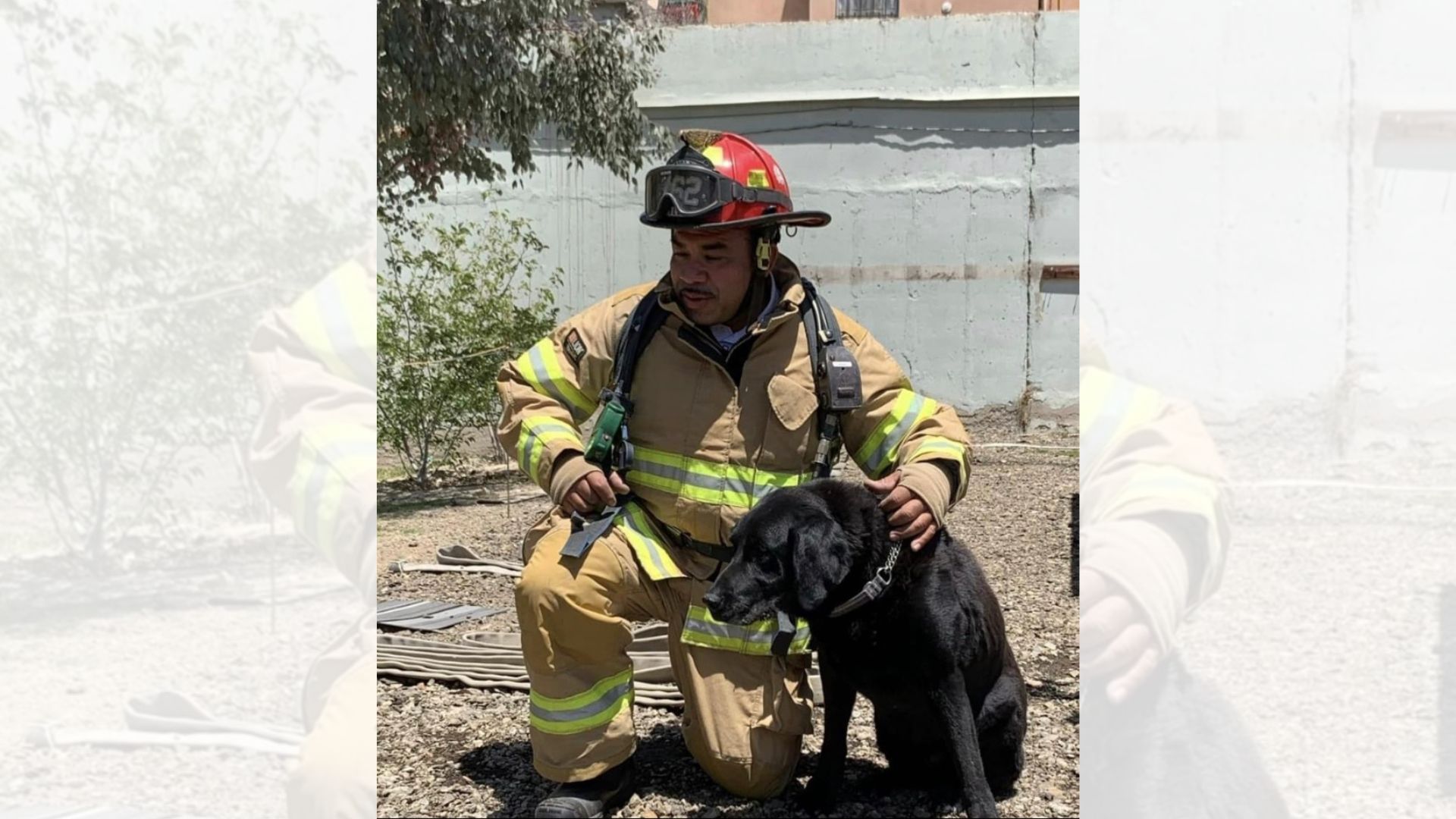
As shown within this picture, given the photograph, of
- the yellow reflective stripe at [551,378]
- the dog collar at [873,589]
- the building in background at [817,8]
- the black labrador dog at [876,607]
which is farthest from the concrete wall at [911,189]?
the dog collar at [873,589]

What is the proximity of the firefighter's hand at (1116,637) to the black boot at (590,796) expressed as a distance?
1566 millimetres

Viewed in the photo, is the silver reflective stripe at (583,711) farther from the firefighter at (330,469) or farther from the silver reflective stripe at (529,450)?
the firefighter at (330,469)

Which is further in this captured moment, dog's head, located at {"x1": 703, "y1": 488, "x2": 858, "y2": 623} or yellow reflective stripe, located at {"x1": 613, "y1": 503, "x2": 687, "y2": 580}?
yellow reflective stripe, located at {"x1": 613, "y1": 503, "x2": 687, "y2": 580}

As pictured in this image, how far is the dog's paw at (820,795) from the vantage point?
3.18 metres

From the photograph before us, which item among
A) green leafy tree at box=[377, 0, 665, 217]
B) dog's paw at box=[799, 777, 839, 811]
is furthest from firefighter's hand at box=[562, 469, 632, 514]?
green leafy tree at box=[377, 0, 665, 217]

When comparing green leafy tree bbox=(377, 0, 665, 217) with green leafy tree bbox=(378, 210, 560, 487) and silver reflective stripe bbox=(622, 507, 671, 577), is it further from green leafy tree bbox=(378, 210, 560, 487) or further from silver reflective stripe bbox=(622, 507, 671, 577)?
silver reflective stripe bbox=(622, 507, 671, 577)

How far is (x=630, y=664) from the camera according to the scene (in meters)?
3.31

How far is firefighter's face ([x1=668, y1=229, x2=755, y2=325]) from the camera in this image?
10.7 feet

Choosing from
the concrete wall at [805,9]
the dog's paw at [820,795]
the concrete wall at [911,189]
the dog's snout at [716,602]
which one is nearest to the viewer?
the dog's snout at [716,602]

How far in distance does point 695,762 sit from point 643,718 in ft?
1.49

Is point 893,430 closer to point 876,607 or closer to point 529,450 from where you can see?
point 876,607

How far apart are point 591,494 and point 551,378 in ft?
1.20

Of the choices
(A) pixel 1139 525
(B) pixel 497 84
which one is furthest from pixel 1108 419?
(B) pixel 497 84

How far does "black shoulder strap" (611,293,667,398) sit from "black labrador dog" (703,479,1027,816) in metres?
0.60
